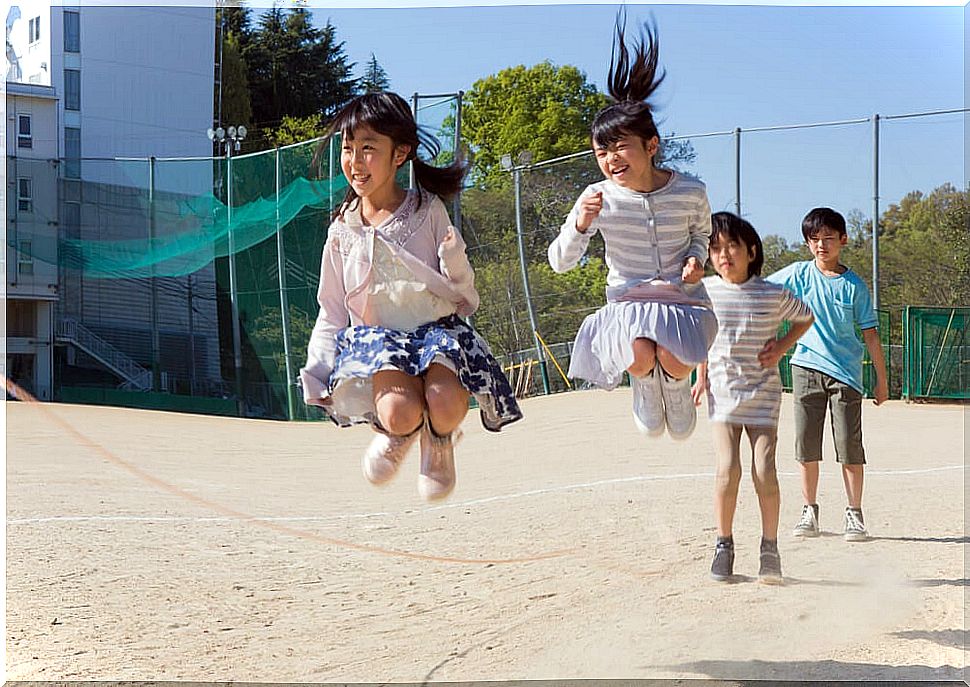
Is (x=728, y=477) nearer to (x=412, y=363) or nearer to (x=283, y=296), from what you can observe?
(x=412, y=363)

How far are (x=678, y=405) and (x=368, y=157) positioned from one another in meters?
1.01

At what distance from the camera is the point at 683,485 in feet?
13.2

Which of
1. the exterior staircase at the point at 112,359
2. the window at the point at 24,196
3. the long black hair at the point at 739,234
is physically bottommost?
the exterior staircase at the point at 112,359

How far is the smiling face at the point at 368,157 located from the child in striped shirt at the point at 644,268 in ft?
1.52

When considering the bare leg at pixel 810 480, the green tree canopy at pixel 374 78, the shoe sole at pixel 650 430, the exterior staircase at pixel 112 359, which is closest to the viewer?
the shoe sole at pixel 650 430

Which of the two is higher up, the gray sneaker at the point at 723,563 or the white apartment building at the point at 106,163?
the white apartment building at the point at 106,163

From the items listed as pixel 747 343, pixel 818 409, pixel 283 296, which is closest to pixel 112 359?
pixel 283 296

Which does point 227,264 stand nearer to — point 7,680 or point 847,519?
point 7,680

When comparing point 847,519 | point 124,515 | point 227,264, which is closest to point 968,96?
point 847,519

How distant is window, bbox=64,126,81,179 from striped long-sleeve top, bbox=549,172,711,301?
1.75m

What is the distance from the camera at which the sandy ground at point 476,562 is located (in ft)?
12.7

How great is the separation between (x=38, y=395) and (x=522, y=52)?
1879 millimetres

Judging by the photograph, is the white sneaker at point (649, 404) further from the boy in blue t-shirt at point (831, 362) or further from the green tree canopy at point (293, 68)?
the green tree canopy at point (293, 68)

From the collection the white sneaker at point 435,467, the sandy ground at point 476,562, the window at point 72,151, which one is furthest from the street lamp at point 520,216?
the window at point 72,151
